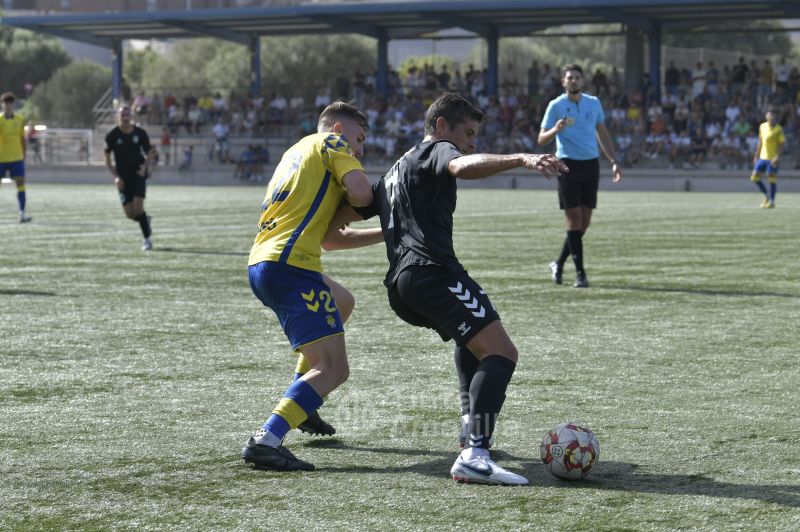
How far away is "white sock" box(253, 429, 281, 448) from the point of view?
4969mm

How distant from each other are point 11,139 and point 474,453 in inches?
727

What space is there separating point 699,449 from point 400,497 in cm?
146

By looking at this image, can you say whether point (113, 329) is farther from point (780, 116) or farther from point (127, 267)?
point (780, 116)

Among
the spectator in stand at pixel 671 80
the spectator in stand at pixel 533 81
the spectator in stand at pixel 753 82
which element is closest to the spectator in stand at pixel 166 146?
the spectator in stand at pixel 533 81

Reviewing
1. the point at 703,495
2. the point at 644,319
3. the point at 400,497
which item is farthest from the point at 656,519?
the point at 644,319

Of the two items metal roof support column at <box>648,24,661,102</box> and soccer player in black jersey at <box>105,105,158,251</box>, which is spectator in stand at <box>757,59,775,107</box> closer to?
metal roof support column at <box>648,24,661,102</box>

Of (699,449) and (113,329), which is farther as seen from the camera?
(113,329)

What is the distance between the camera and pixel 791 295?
10953 mm

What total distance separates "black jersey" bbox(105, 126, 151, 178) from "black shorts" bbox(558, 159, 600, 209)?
654 cm

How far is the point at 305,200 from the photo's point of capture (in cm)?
527

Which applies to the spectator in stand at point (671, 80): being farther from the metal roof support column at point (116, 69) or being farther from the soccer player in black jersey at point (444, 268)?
the soccer player in black jersey at point (444, 268)

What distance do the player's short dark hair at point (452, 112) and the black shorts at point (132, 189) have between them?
11469 millimetres

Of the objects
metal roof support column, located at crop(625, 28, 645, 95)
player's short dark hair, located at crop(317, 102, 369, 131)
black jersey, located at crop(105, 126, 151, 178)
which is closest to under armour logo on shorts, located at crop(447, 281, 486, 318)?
player's short dark hair, located at crop(317, 102, 369, 131)

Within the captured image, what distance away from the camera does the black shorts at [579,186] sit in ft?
38.8
